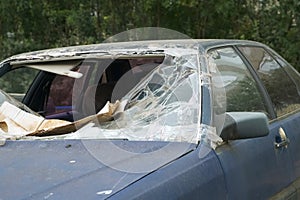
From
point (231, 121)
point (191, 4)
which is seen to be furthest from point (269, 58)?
point (191, 4)

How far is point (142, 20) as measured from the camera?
977cm

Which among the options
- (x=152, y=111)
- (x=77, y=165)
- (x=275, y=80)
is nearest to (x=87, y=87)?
(x=152, y=111)

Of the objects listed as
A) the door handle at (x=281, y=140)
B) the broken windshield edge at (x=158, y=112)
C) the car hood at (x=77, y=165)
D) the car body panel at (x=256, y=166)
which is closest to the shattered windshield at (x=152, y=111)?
the broken windshield edge at (x=158, y=112)

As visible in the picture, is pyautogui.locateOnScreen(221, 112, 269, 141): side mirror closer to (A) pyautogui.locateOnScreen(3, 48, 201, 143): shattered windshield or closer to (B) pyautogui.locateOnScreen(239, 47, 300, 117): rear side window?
(A) pyautogui.locateOnScreen(3, 48, 201, 143): shattered windshield

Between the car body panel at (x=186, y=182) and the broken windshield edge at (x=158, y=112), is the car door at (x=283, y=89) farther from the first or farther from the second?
the car body panel at (x=186, y=182)

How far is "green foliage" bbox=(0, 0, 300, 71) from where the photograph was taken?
8734 millimetres

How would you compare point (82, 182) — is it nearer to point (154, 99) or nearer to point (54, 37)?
point (154, 99)

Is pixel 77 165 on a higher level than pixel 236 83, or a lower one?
lower

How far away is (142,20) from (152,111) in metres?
7.09

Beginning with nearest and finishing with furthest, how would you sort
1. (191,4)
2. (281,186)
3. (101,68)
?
(281,186) → (101,68) → (191,4)

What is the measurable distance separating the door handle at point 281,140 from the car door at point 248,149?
2cm

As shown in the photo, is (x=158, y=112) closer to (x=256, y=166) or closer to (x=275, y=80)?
(x=256, y=166)

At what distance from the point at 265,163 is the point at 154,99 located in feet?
2.49

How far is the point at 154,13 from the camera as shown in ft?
30.9
